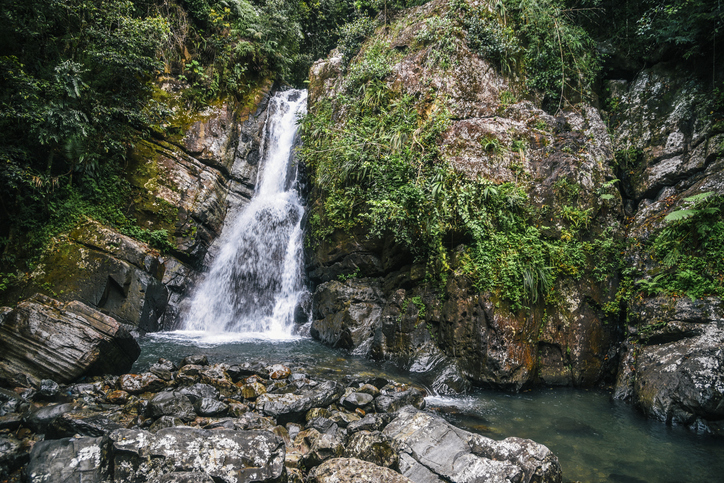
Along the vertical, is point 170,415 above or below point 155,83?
below

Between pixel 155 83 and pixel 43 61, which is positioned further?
pixel 155 83

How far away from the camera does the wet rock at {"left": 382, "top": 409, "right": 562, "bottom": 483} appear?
2.97m

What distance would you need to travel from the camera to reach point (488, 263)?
652 centimetres

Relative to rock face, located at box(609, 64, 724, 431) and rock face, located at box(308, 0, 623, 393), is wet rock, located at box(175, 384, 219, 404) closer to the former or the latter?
rock face, located at box(308, 0, 623, 393)

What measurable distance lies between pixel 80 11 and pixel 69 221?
5028mm

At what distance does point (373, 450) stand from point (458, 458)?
0.77 meters

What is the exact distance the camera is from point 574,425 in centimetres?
484

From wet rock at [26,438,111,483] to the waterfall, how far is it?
6.40m

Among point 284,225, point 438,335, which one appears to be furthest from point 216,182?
point 438,335

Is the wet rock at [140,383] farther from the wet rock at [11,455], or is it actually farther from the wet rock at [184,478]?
the wet rock at [184,478]

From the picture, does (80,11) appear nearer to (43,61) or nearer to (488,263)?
(43,61)

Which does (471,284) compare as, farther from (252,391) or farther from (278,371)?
(252,391)

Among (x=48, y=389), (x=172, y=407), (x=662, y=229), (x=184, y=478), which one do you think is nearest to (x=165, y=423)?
(x=172, y=407)

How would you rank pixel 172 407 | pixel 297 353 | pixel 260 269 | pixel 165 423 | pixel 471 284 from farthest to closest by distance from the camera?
1. pixel 260 269
2. pixel 297 353
3. pixel 471 284
4. pixel 172 407
5. pixel 165 423
